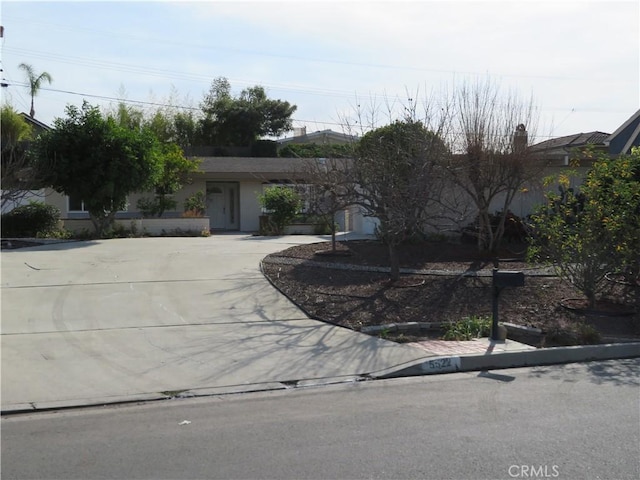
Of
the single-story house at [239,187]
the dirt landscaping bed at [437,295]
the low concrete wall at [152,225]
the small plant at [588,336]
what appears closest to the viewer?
the small plant at [588,336]

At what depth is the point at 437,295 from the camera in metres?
12.5

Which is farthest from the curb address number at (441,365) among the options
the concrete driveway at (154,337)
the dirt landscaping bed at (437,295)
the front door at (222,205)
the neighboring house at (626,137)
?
the front door at (222,205)

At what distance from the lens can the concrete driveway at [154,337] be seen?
7.61 m

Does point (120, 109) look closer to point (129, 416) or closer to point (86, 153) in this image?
point (86, 153)

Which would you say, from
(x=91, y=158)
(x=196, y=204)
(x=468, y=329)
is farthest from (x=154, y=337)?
(x=196, y=204)

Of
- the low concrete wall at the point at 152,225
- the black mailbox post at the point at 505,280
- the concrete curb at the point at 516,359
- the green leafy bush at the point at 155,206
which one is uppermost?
the green leafy bush at the point at 155,206

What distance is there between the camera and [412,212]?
13203 mm

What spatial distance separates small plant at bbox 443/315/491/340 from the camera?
9.95 metres

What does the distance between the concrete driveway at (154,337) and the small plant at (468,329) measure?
1129 millimetres

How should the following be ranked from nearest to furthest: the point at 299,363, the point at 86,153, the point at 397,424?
the point at 397,424
the point at 299,363
the point at 86,153

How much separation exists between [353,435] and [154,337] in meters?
4.58

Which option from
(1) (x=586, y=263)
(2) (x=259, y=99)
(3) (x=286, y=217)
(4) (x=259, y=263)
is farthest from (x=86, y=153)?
(2) (x=259, y=99)

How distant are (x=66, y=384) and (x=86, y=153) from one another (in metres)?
16.1

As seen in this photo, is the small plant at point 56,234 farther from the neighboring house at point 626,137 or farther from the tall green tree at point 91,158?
the neighboring house at point 626,137
